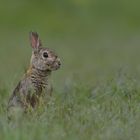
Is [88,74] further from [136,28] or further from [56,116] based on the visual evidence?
[136,28]

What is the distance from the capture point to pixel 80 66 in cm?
1786

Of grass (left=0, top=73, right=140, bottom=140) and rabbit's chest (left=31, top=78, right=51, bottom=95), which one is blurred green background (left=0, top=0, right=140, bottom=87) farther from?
grass (left=0, top=73, right=140, bottom=140)

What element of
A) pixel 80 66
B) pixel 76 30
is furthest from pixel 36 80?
pixel 76 30

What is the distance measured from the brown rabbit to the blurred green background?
6.82m

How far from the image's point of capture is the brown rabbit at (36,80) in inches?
390

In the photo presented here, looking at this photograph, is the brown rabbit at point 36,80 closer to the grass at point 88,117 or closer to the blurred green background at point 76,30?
the grass at point 88,117

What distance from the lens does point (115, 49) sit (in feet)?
69.4

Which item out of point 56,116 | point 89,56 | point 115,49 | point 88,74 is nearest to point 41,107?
point 56,116

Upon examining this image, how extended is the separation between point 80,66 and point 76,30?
9.38m

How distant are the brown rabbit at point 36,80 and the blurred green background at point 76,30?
22.4 ft

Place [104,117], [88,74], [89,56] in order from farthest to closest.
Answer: [89,56]
[88,74]
[104,117]

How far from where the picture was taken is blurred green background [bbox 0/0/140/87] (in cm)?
1933

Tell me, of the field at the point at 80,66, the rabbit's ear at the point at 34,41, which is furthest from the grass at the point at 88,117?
the rabbit's ear at the point at 34,41

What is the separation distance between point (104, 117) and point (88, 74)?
24.3ft
